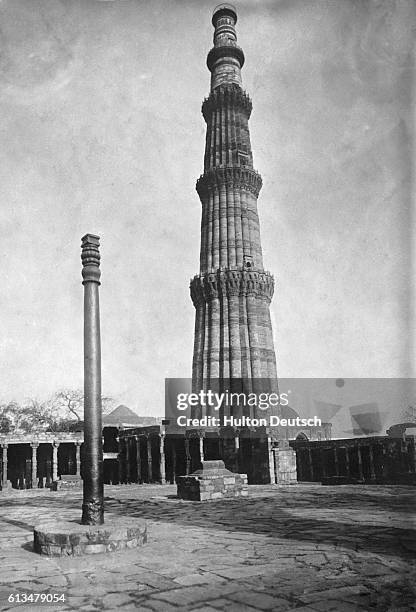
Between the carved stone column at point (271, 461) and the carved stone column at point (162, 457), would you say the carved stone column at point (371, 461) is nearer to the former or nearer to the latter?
the carved stone column at point (271, 461)

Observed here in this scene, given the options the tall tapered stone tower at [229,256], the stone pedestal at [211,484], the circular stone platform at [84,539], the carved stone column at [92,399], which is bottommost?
the stone pedestal at [211,484]

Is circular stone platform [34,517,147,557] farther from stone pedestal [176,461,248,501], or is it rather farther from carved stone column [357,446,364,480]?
carved stone column [357,446,364,480]

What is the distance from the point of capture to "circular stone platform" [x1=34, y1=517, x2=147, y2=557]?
5.36 meters

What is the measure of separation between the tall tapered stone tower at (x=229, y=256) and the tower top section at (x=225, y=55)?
Answer: 0.08 m

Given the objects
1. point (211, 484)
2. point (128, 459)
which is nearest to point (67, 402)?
point (128, 459)

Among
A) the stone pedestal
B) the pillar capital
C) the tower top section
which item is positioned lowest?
the stone pedestal

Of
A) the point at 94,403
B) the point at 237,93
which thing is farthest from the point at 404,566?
the point at 237,93

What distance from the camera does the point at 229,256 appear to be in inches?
1345

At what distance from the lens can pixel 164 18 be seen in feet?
22.2

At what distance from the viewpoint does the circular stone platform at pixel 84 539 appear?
5355 millimetres

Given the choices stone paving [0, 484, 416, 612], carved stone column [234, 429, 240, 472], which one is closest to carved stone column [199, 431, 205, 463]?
carved stone column [234, 429, 240, 472]

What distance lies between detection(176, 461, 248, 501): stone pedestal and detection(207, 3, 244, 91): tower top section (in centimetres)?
3084

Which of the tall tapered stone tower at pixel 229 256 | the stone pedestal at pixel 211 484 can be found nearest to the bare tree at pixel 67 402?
the tall tapered stone tower at pixel 229 256

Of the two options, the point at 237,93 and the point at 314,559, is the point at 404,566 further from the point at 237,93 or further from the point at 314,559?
the point at 237,93
